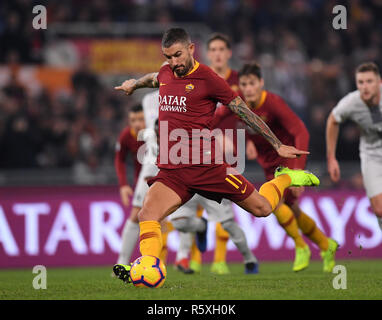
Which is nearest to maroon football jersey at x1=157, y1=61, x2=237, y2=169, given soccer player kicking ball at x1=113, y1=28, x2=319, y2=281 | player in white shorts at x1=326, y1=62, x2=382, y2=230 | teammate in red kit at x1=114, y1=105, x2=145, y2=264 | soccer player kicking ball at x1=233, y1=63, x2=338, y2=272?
soccer player kicking ball at x1=113, y1=28, x2=319, y2=281

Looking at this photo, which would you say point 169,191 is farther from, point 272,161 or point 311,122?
point 311,122

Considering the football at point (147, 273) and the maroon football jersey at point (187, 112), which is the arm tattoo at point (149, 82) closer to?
the maroon football jersey at point (187, 112)

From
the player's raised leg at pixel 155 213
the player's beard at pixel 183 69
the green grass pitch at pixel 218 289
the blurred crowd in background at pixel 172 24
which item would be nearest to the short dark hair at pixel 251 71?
the player's beard at pixel 183 69

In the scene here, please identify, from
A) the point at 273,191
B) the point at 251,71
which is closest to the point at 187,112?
the point at 273,191

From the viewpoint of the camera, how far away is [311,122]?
49.4 feet

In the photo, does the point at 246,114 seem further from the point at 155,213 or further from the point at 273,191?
the point at 155,213

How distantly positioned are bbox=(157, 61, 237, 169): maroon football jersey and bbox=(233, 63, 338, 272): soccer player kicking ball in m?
1.96

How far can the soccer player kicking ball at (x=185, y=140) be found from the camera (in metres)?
6.19

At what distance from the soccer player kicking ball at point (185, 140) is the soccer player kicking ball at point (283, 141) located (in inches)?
71.6

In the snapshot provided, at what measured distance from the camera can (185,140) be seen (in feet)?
20.7

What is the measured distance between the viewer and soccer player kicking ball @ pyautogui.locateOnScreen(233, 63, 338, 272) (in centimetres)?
820

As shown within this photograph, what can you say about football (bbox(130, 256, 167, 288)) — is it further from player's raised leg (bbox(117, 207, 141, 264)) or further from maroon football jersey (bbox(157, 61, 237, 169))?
player's raised leg (bbox(117, 207, 141, 264))

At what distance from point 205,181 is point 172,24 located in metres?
10.3

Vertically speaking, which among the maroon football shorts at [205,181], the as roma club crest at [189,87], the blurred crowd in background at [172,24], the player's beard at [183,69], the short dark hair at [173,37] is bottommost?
the maroon football shorts at [205,181]
